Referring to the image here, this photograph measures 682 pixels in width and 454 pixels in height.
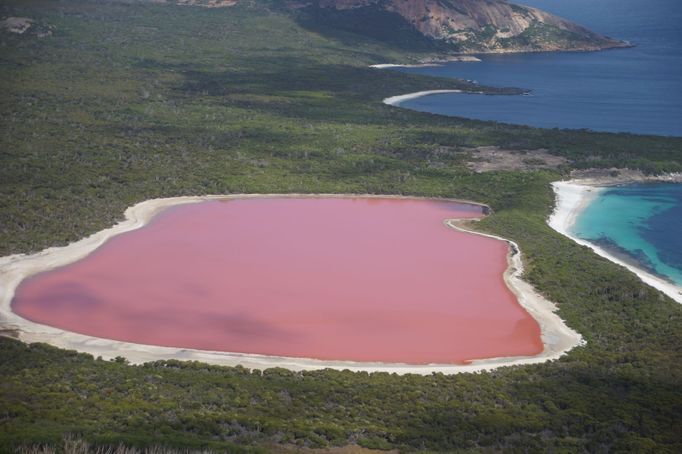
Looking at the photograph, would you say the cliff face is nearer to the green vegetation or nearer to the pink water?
the green vegetation

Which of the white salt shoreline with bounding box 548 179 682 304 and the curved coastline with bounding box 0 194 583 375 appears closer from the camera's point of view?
the curved coastline with bounding box 0 194 583 375

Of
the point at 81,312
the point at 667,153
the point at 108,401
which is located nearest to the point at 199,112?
the point at 667,153

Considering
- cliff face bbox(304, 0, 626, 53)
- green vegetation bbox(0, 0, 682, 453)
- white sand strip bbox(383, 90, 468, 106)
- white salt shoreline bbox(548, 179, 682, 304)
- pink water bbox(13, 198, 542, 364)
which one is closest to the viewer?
green vegetation bbox(0, 0, 682, 453)

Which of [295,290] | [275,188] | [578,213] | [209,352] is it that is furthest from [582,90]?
[209,352]

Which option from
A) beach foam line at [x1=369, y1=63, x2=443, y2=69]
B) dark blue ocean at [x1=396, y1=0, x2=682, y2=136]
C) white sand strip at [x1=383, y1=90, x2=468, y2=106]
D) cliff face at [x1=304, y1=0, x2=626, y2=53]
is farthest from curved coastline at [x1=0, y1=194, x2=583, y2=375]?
cliff face at [x1=304, y1=0, x2=626, y2=53]

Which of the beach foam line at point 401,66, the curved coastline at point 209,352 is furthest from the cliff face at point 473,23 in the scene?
the curved coastline at point 209,352
